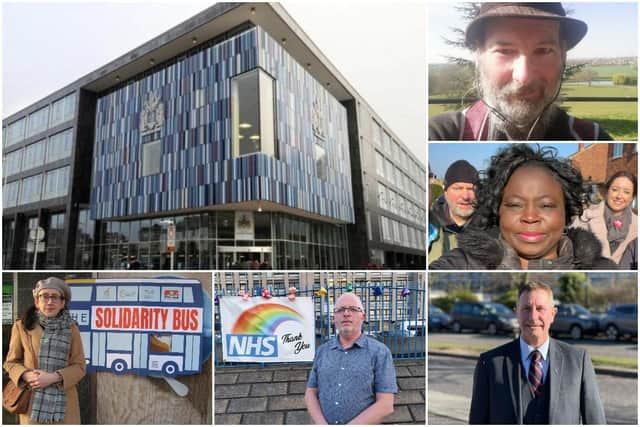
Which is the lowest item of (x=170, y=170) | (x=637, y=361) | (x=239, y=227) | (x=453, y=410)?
(x=453, y=410)

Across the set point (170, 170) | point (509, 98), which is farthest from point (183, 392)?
point (170, 170)

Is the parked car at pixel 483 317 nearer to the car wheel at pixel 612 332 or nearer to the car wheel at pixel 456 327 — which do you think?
the car wheel at pixel 456 327

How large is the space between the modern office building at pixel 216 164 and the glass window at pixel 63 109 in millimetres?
32

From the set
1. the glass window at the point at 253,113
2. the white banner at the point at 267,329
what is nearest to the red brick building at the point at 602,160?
the white banner at the point at 267,329

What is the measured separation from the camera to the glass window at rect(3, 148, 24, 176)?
4096 mm

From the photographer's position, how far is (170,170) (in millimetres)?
9344

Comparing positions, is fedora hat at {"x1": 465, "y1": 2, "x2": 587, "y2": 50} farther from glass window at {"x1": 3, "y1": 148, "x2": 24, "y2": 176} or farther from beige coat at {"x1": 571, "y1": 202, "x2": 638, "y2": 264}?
glass window at {"x1": 3, "y1": 148, "x2": 24, "y2": 176}

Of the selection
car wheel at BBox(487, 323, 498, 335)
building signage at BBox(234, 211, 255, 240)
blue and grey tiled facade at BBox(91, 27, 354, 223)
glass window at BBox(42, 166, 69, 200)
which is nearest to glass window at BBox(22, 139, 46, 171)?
glass window at BBox(42, 166, 69, 200)

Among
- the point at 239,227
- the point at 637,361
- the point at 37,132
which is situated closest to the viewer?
the point at 637,361

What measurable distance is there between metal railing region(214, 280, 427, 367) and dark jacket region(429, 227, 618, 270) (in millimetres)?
353

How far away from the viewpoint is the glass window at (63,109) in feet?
15.9

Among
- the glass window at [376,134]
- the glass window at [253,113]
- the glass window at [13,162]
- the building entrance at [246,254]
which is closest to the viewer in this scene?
the glass window at [376,134]

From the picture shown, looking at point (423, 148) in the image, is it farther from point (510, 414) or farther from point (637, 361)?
point (637, 361)

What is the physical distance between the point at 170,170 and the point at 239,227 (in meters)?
3.28
